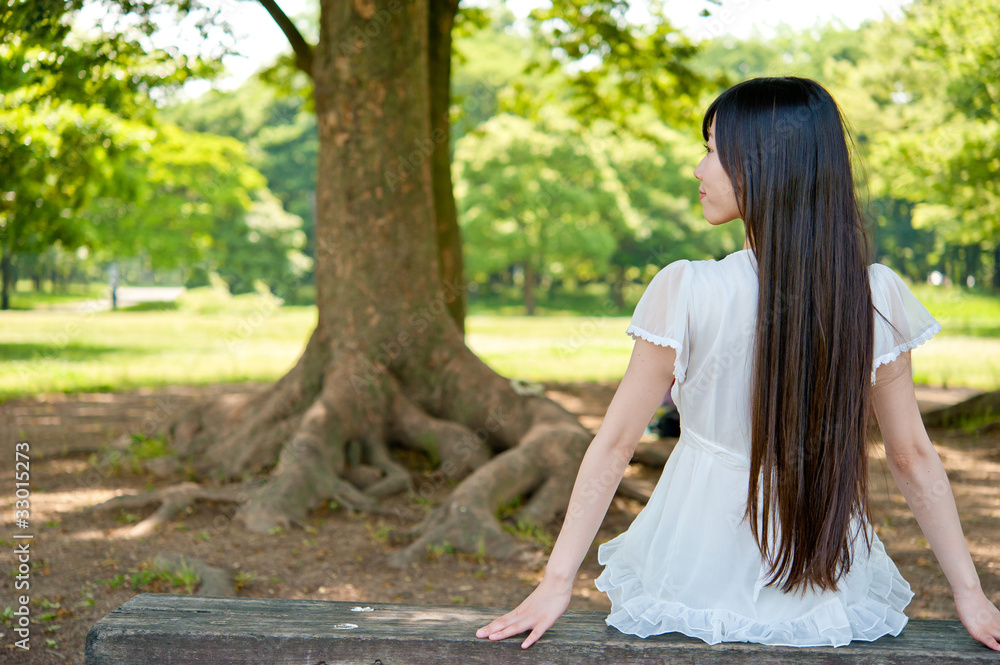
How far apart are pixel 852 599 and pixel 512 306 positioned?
144 feet

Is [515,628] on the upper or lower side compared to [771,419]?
lower

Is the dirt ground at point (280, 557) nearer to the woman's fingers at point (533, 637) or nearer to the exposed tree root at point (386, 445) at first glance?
the exposed tree root at point (386, 445)

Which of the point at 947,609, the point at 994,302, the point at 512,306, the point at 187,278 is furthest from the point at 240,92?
the point at 947,609

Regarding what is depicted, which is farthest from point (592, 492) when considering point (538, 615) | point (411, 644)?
point (411, 644)

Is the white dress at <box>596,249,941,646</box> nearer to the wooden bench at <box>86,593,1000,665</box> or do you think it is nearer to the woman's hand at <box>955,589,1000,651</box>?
the wooden bench at <box>86,593,1000,665</box>

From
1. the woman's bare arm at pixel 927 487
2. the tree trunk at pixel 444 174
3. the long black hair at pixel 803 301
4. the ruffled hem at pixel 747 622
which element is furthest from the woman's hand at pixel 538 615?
the tree trunk at pixel 444 174

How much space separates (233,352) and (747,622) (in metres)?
18.2

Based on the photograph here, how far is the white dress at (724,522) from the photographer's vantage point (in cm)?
176

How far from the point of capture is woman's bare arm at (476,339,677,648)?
178 centimetres

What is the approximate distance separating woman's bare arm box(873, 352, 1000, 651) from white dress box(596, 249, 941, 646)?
0.12 m

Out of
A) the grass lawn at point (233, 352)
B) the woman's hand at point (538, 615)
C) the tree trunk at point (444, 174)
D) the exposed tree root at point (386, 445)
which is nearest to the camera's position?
the woman's hand at point (538, 615)

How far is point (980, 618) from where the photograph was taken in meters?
1.85

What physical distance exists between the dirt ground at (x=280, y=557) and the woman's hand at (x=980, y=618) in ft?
5.36

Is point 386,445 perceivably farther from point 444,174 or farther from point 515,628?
point 515,628
